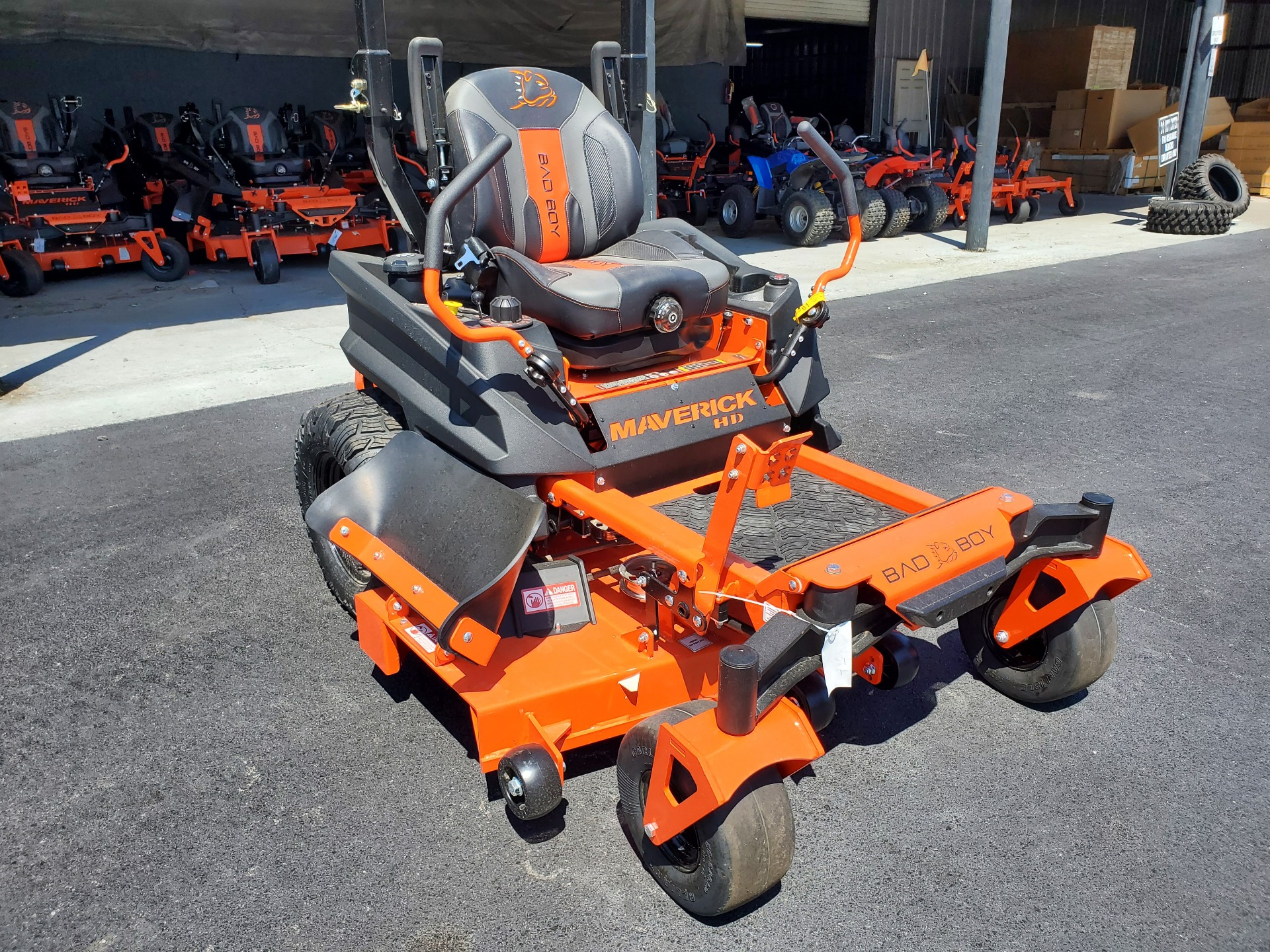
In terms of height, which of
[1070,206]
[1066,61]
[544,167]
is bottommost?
[1070,206]

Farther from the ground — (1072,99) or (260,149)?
(1072,99)

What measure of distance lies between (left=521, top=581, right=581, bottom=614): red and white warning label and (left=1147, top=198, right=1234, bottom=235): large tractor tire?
11781 mm

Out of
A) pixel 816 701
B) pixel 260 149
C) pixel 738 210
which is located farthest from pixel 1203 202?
pixel 816 701

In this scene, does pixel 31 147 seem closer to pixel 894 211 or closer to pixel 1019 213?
pixel 894 211

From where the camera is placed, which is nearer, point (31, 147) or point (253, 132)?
point (31, 147)

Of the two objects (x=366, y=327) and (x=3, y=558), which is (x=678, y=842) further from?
(x=3, y=558)

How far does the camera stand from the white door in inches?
639

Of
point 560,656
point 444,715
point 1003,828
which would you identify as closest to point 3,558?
point 444,715

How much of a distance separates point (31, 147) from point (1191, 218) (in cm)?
1270

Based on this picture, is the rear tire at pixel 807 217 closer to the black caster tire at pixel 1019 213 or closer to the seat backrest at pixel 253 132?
the black caster tire at pixel 1019 213

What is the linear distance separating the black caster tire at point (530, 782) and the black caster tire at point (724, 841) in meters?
0.18

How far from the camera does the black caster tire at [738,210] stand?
452 inches

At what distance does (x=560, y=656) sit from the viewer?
8.09ft

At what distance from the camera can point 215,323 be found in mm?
7539
